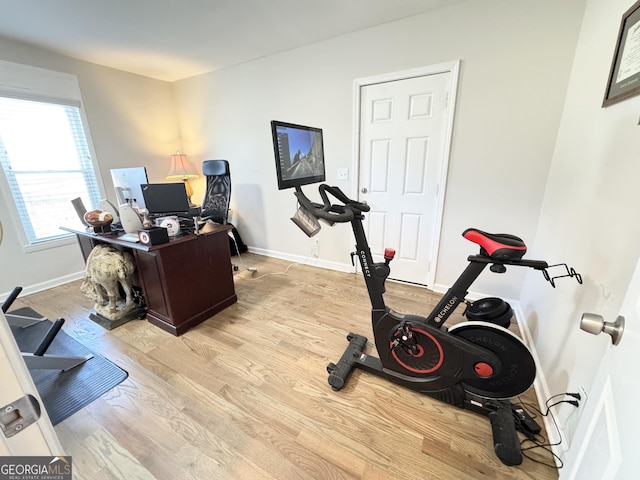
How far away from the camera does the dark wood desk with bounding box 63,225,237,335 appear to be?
2.02 meters

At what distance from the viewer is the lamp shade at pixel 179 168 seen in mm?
4000

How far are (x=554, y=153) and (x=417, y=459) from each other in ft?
7.52

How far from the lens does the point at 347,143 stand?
287 cm

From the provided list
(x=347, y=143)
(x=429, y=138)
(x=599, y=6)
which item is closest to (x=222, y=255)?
(x=347, y=143)

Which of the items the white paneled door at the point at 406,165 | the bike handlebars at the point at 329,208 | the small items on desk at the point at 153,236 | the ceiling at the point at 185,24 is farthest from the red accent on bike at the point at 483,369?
the ceiling at the point at 185,24

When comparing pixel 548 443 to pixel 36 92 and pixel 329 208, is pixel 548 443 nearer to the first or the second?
pixel 329 208

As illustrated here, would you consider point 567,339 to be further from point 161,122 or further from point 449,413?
point 161,122

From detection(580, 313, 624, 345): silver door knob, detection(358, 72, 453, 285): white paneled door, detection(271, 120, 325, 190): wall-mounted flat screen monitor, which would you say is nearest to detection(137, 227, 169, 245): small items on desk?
detection(271, 120, 325, 190): wall-mounted flat screen monitor

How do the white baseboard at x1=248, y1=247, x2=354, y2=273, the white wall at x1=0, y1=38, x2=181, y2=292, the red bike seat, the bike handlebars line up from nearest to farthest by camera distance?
the red bike seat → the bike handlebars → the white wall at x1=0, y1=38, x2=181, y2=292 → the white baseboard at x1=248, y1=247, x2=354, y2=273

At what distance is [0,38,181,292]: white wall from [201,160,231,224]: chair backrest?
119cm

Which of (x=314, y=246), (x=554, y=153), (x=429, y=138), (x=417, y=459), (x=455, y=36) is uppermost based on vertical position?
(x=455, y=36)

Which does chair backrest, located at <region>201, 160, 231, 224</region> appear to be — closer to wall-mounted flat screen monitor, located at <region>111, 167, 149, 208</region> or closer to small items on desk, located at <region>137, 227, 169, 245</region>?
wall-mounted flat screen monitor, located at <region>111, 167, 149, 208</region>

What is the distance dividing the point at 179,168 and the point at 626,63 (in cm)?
456

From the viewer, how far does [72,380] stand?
170 centimetres
